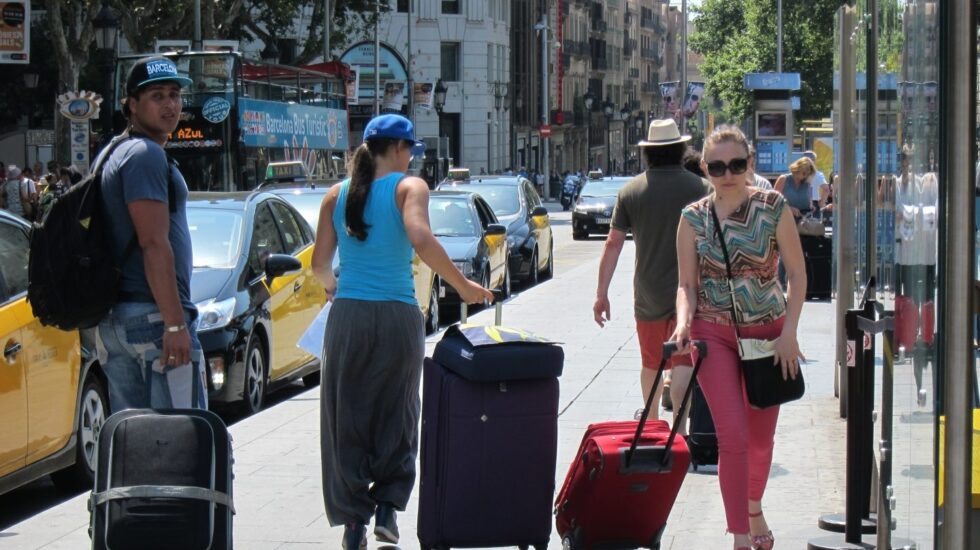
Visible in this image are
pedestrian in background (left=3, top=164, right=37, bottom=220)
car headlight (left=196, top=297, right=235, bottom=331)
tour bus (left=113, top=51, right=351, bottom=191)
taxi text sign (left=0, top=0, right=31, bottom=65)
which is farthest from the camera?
pedestrian in background (left=3, top=164, right=37, bottom=220)

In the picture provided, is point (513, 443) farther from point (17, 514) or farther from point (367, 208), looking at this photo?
point (17, 514)

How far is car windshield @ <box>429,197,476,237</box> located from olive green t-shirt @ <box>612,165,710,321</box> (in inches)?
435

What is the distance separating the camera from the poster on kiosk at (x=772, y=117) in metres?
43.4

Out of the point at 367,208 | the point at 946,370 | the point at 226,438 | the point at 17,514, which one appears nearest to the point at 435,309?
the point at 17,514

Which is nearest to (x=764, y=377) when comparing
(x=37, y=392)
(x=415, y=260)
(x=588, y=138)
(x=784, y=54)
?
(x=37, y=392)

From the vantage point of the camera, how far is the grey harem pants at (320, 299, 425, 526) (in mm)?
6012

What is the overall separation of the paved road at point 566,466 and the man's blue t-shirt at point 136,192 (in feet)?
5.28

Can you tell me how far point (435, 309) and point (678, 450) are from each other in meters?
10.4

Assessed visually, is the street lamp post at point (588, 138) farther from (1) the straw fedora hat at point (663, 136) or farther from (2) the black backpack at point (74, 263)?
(2) the black backpack at point (74, 263)

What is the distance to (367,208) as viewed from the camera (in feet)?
Answer: 19.8

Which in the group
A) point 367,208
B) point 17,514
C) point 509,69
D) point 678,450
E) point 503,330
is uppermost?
point 509,69

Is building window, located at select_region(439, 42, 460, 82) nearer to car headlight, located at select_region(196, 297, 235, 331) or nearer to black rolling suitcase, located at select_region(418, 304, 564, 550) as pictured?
car headlight, located at select_region(196, 297, 235, 331)

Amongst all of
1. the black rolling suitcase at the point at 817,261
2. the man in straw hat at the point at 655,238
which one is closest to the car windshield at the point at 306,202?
the black rolling suitcase at the point at 817,261

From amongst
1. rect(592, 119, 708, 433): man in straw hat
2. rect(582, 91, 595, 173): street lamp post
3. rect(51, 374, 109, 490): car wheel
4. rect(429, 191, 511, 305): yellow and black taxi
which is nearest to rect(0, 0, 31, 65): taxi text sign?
rect(429, 191, 511, 305): yellow and black taxi
